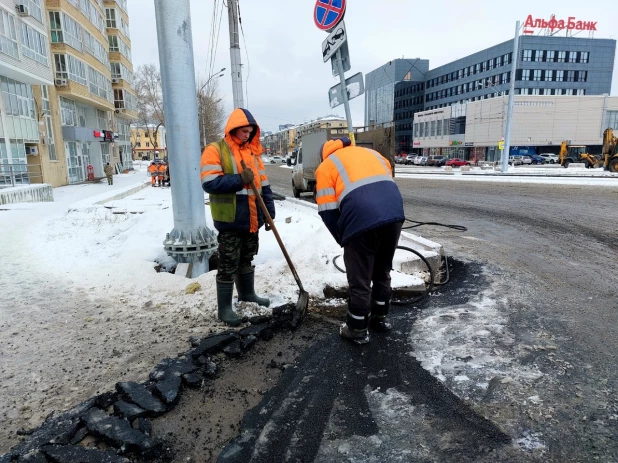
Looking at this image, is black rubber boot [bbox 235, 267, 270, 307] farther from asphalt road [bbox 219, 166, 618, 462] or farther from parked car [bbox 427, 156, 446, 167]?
parked car [bbox 427, 156, 446, 167]

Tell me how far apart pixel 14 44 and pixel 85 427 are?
900 inches

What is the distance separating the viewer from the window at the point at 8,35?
18.0m

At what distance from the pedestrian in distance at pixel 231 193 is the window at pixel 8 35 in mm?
19652

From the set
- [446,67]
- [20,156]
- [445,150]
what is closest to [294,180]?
[20,156]

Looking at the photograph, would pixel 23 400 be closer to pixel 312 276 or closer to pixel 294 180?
pixel 312 276

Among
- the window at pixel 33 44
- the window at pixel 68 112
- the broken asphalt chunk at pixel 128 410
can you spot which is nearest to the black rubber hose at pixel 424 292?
the broken asphalt chunk at pixel 128 410

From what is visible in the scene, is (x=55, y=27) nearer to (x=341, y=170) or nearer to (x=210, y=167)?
(x=210, y=167)

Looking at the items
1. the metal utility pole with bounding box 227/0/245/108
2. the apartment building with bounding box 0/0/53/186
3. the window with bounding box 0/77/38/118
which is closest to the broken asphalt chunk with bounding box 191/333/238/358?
the metal utility pole with bounding box 227/0/245/108

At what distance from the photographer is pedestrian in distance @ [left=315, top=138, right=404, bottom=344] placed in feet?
10.2

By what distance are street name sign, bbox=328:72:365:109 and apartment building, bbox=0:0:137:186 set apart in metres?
16.1

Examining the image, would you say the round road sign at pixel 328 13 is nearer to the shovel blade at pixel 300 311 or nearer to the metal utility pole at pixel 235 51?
the shovel blade at pixel 300 311

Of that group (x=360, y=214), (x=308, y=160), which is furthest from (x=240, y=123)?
(x=308, y=160)

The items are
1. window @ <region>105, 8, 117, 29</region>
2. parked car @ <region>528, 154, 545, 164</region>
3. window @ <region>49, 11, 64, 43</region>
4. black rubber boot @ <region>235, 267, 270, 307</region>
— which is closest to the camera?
black rubber boot @ <region>235, 267, 270, 307</region>

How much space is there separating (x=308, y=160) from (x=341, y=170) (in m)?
12.2
